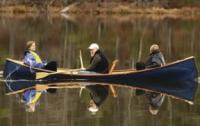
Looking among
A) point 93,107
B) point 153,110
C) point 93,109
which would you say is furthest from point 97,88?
point 153,110

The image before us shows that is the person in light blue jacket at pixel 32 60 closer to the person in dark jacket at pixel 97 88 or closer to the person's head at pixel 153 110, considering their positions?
the person in dark jacket at pixel 97 88

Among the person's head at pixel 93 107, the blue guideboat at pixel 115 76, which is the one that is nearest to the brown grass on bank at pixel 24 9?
the blue guideboat at pixel 115 76

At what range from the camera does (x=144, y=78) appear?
24406 mm

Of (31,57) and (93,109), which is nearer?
(93,109)

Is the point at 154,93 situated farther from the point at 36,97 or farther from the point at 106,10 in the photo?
the point at 106,10

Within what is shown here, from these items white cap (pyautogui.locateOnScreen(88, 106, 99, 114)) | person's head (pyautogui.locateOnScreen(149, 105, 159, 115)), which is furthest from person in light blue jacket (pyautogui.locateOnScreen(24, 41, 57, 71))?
person's head (pyautogui.locateOnScreen(149, 105, 159, 115))

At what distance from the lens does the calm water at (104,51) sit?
Answer: 16891mm

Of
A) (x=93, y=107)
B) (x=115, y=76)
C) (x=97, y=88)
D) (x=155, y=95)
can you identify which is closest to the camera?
(x=93, y=107)

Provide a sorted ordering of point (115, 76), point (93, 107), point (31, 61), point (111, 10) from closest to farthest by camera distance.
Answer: point (93, 107)
point (115, 76)
point (31, 61)
point (111, 10)

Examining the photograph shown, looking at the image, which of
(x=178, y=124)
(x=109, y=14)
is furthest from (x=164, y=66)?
(x=109, y=14)

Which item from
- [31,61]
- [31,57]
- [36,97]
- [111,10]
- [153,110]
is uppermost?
[111,10]

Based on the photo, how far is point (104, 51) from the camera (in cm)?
3981

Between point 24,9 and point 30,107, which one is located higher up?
point 24,9

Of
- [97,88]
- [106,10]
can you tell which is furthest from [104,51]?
[106,10]
